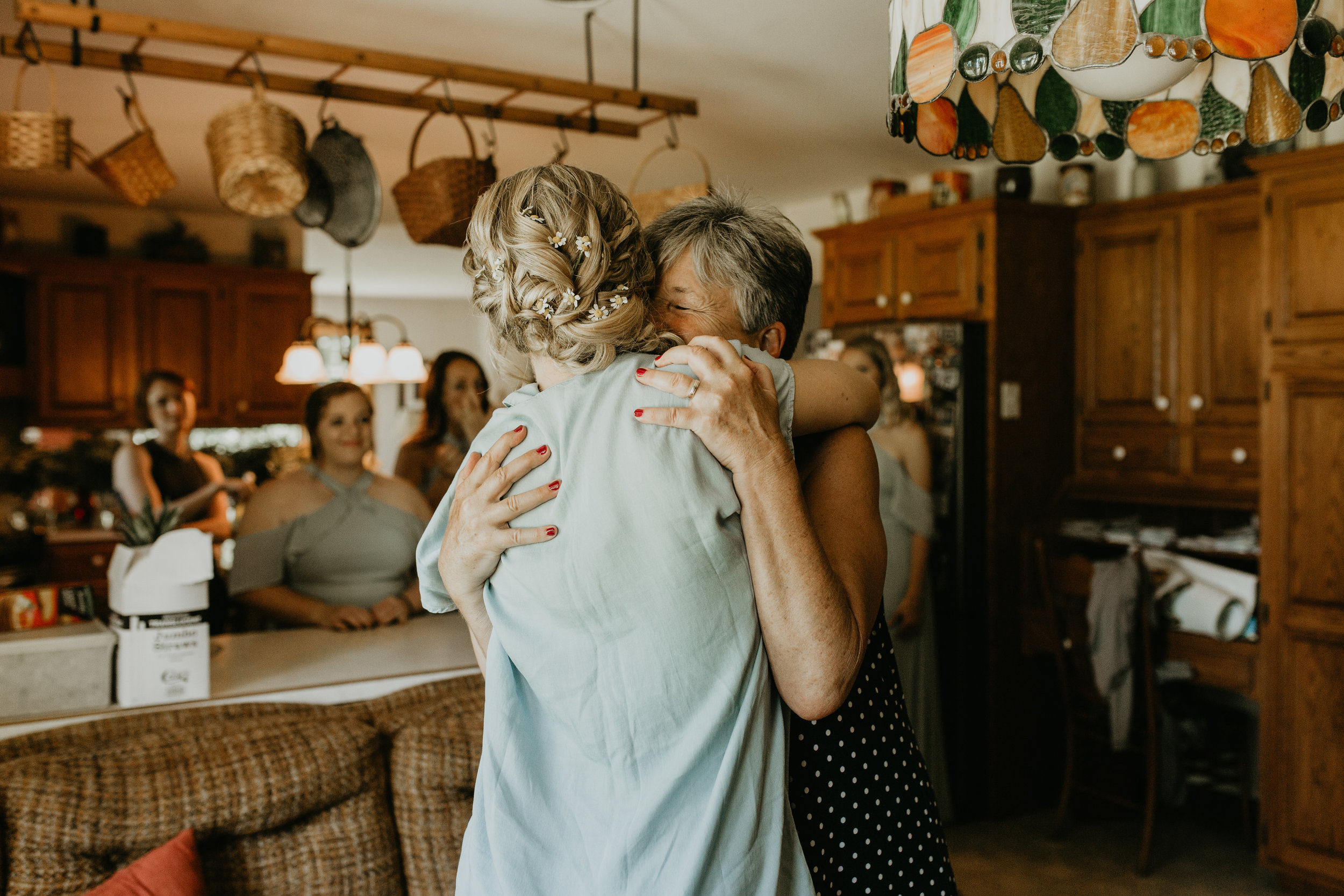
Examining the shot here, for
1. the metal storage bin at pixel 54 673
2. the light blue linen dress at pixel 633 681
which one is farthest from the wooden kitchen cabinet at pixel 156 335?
the light blue linen dress at pixel 633 681

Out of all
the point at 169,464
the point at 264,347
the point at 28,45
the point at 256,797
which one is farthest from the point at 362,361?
the point at 264,347

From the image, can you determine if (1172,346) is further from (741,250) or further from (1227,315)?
(741,250)

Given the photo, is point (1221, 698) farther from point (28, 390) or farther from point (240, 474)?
point (28, 390)

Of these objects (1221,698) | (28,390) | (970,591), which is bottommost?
(1221,698)

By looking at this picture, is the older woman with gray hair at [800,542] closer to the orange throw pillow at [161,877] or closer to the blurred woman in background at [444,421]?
the orange throw pillow at [161,877]

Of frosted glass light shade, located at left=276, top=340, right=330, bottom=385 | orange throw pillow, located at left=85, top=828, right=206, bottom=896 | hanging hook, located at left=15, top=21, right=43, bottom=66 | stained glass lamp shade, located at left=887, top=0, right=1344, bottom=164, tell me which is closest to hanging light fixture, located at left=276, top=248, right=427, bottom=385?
frosted glass light shade, located at left=276, top=340, right=330, bottom=385

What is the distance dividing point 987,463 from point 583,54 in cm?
225

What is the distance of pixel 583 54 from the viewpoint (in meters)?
3.60

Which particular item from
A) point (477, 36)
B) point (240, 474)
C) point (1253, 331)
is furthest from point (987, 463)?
point (240, 474)

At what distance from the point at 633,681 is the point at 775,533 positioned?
0.19 metres

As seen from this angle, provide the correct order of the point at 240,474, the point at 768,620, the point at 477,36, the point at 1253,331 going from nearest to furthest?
the point at 768,620
the point at 477,36
the point at 1253,331
the point at 240,474

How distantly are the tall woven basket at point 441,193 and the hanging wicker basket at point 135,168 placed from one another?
0.65 m

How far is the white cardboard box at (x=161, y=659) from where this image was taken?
2.04 meters

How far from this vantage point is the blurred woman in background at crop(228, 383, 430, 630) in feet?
10.3
